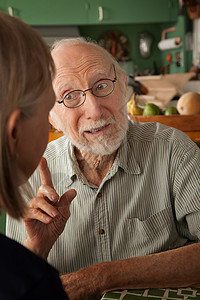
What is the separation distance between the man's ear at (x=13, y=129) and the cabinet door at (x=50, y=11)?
491 cm

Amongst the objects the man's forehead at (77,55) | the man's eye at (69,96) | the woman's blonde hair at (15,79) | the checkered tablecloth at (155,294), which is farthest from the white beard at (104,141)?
the woman's blonde hair at (15,79)

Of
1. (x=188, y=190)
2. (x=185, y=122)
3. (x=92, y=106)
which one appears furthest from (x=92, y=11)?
(x=188, y=190)

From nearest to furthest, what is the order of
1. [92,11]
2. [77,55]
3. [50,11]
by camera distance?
[77,55] → [50,11] → [92,11]

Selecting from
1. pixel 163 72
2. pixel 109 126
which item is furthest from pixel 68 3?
pixel 109 126

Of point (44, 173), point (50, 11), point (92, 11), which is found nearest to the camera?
point (44, 173)

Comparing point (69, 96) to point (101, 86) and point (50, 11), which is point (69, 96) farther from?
point (50, 11)

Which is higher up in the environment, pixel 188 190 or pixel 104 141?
pixel 104 141

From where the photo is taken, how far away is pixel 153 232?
1.35 m

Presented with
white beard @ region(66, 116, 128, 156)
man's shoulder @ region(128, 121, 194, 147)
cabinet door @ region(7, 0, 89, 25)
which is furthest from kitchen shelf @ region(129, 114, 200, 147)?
cabinet door @ region(7, 0, 89, 25)

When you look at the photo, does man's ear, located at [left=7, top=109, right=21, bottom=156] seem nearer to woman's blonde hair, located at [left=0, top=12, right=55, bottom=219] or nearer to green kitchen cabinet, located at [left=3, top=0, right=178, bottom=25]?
woman's blonde hair, located at [left=0, top=12, right=55, bottom=219]

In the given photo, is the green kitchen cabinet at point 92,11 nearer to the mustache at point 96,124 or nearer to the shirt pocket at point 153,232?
the mustache at point 96,124

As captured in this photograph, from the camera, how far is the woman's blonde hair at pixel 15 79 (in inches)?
24.4

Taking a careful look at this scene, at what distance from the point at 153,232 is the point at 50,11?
4.51 metres

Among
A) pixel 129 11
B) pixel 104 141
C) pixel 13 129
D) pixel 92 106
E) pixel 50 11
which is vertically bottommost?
pixel 129 11
